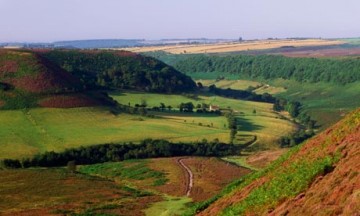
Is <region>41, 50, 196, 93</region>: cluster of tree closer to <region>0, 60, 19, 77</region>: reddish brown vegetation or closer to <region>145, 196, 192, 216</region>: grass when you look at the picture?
<region>0, 60, 19, 77</region>: reddish brown vegetation

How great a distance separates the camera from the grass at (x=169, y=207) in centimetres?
4800

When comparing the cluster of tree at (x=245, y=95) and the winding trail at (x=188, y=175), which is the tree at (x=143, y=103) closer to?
the cluster of tree at (x=245, y=95)

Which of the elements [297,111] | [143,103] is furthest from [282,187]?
[297,111]

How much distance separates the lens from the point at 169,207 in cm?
5072

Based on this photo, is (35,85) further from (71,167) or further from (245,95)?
(245,95)

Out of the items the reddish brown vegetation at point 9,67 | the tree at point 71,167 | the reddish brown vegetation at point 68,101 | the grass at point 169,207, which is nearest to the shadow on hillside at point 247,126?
the reddish brown vegetation at point 68,101

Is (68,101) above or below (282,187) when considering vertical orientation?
below

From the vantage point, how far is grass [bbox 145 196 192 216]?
157ft

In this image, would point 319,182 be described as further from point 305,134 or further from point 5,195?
point 305,134

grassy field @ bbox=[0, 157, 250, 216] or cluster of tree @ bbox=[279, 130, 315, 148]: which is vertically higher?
grassy field @ bbox=[0, 157, 250, 216]

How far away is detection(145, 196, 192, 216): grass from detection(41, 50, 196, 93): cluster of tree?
3615 inches

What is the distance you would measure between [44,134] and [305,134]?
1898 inches

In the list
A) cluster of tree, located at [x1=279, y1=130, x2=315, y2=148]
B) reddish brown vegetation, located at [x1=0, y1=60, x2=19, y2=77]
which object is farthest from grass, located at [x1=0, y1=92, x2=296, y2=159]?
reddish brown vegetation, located at [x1=0, y1=60, x2=19, y2=77]

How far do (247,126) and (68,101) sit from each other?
36030mm
